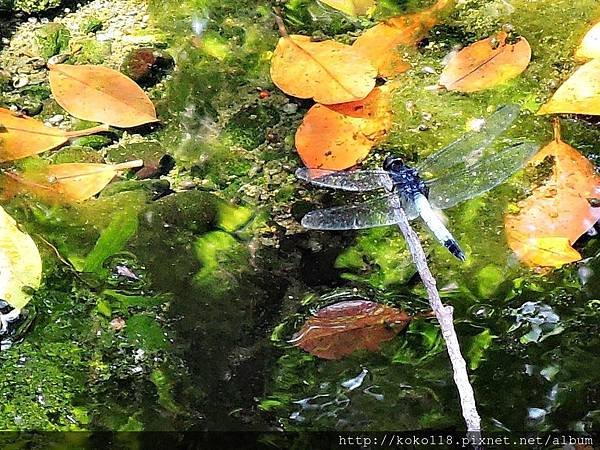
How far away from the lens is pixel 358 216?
1.31m

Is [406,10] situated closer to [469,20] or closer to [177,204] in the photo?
[469,20]

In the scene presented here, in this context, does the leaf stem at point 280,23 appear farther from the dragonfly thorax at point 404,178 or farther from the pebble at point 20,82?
the pebble at point 20,82

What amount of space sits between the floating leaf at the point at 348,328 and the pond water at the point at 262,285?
18 mm

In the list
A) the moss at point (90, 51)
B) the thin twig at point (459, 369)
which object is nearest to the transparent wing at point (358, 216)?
the thin twig at point (459, 369)

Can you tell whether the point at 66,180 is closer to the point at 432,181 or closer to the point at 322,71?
the point at 322,71

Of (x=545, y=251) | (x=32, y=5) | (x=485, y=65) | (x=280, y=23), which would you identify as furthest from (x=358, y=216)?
(x=32, y=5)

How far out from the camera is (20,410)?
112cm

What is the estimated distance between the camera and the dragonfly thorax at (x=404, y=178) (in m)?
1.30

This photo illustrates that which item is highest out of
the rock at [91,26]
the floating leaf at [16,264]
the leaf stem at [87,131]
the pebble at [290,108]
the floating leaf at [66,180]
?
the rock at [91,26]

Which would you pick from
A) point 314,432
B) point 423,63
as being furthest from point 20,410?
point 423,63

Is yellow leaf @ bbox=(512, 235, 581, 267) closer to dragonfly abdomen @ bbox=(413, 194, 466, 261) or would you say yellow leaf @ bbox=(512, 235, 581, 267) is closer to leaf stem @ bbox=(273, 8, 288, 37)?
dragonfly abdomen @ bbox=(413, 194, 466, 261)

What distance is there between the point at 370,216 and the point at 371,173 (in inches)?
4.1

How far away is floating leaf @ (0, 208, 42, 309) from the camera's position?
1251 millimetres

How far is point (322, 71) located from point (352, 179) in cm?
29
